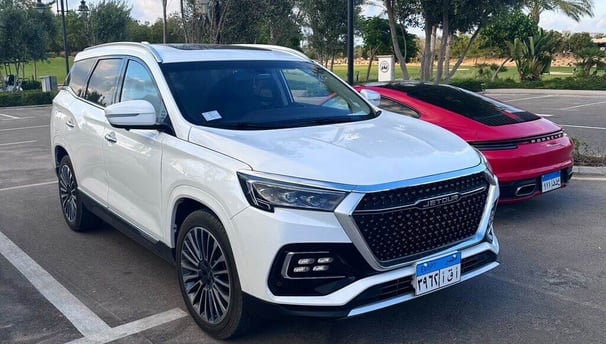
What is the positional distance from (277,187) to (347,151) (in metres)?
0.53

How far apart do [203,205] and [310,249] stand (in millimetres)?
869

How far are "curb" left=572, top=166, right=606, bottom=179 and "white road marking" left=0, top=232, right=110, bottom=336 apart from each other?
6513 mm

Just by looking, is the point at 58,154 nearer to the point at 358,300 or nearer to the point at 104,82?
the point at 104,82

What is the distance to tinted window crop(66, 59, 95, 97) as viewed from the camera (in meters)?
5.70

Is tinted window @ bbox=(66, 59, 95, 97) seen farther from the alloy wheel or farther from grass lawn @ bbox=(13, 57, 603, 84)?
grass lawn @ bbox=(13, 57, 603, 84)

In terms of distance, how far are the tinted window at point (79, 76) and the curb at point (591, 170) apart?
623cm

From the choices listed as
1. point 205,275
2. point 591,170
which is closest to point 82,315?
point 205,275

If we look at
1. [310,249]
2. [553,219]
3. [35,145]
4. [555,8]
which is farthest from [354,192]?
[555,8]

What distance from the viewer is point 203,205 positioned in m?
3.64

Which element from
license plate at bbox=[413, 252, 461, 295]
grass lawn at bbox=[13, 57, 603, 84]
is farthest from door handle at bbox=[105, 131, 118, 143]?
grass lawn at bbox=[13, 57, 603, 84]

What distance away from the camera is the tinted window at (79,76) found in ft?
18.7

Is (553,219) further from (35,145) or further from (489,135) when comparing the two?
(35,145)

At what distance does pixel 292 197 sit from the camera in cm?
313

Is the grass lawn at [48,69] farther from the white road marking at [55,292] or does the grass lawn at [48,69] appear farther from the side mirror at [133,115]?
the side mirror at [133,115]
